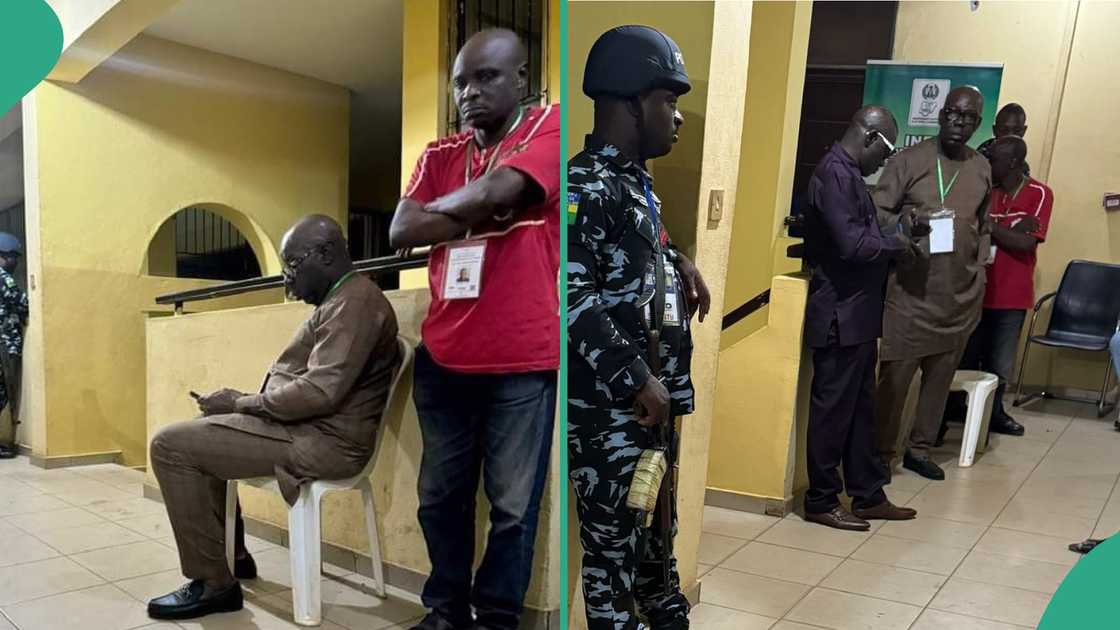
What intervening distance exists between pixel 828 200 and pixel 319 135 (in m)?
1.47

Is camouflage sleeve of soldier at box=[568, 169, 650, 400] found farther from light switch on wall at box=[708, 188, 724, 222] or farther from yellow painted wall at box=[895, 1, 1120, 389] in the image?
yellow painted wall at box=[895, 1, 1120, 389]

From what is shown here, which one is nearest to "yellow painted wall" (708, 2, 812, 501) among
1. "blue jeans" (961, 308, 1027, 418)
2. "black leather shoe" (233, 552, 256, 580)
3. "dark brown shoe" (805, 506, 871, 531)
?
"dark brown shoe" (805, 506, 871, 531)

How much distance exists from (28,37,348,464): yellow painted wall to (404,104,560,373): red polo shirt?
22 centimetres

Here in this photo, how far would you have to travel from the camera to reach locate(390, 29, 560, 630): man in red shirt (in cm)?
111

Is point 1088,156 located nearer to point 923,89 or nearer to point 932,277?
point 923,89

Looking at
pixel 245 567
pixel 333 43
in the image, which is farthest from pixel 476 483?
pixel 333 43

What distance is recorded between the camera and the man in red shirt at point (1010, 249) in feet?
4.51

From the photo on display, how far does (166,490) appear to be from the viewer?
1148 mm

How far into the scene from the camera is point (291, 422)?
50.1 inches

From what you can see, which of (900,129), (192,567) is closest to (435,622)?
(192,567)

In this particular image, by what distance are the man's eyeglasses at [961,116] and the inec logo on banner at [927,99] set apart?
0.24 ft

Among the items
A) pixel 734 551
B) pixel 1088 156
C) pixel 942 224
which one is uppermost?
pixel 1088 156

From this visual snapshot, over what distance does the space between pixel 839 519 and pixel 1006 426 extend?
730mm

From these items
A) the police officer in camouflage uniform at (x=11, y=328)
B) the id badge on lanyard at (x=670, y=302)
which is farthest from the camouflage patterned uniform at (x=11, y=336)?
the id badge on lanyard at (x=670, y=302)
